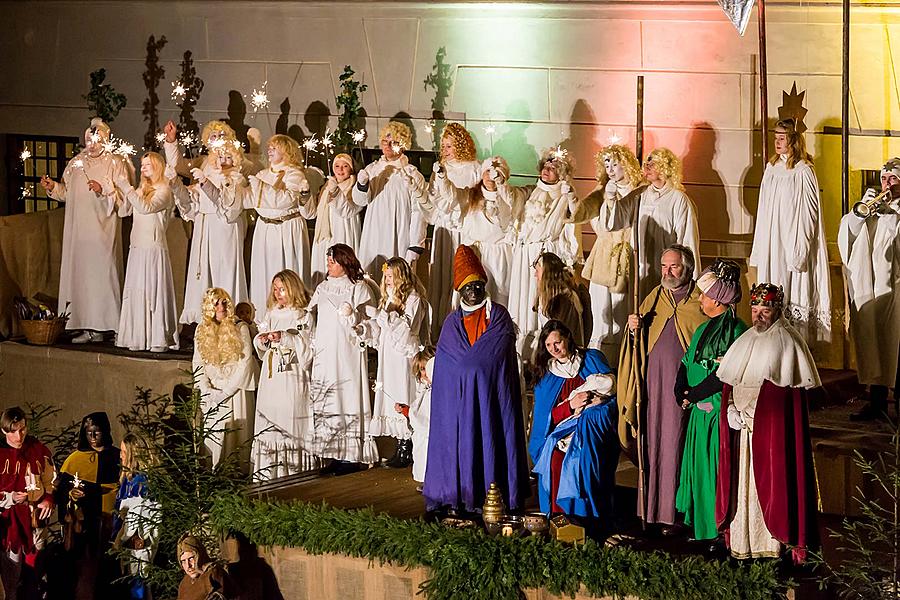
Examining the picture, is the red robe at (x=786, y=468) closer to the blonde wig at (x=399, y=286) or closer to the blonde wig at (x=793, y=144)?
the blonde wig at (x=793, y=144)

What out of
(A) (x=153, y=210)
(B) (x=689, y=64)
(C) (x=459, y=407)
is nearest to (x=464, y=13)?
(B) (x=689, y=64)

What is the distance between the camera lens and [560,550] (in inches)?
402

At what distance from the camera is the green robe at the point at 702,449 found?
10328 millimetres

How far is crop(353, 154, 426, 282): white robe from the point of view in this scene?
13977mm

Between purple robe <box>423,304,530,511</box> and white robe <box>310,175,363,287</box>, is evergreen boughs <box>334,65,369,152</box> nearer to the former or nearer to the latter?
white robe <box>310,175,363,287</box>

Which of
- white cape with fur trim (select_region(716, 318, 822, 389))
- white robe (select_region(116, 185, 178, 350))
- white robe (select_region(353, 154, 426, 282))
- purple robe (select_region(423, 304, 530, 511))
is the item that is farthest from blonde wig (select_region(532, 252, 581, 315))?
white robe (select_region(116, 185, 178, 350))

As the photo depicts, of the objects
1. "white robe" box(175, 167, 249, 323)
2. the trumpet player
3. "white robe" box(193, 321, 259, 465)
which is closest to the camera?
the trumpet player

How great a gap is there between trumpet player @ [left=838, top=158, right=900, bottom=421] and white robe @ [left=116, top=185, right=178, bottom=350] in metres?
5.60

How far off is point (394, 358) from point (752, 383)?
328cm

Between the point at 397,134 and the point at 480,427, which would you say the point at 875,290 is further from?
the point at 397,134

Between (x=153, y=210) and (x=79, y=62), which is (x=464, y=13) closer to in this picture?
(x=153, y=210)

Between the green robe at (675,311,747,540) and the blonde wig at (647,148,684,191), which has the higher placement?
the blonde wig at (647,148,684,191)

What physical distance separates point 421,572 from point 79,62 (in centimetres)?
995

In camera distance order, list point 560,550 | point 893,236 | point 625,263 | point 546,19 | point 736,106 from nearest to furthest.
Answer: point 560,550
point 893,236
point 625,263
point 736,106
point 546,19
